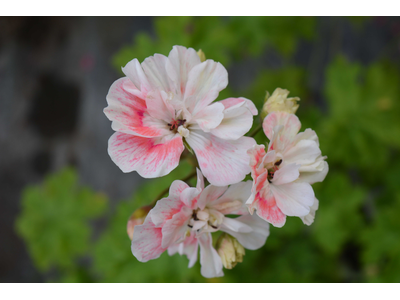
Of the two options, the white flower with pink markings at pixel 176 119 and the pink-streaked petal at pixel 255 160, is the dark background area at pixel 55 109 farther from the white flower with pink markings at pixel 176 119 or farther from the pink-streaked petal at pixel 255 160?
the pink-streaked petal at pixel 255 160

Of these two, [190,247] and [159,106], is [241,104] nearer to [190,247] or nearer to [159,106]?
[159,106]

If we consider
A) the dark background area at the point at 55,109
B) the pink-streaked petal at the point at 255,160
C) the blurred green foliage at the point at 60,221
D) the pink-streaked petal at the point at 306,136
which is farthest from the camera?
the dark background area at the point at 55,109

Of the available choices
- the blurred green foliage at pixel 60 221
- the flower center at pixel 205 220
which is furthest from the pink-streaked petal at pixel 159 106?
the blurred green foliage at pixel 60 221

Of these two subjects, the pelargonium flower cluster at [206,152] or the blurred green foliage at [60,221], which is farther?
the blurred green foliage at [60,221]

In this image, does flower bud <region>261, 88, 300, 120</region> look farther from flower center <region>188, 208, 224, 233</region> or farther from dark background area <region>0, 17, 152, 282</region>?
dark background area <region>0, 17, 152, 282</region>

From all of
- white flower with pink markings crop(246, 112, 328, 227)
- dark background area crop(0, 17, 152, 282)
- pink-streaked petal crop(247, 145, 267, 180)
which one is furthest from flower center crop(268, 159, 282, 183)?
dark background area crop(0, 17, 152, 282)

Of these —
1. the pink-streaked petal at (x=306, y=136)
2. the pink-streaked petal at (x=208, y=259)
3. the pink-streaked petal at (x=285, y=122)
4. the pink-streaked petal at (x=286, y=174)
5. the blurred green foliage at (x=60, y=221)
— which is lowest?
the blurred green foliage at (x=60, y=221)

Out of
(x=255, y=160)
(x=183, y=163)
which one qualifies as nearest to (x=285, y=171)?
(x=255, y=160)

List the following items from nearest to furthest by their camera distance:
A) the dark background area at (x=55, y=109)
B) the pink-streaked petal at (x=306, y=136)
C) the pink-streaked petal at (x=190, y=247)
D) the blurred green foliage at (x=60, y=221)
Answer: the pink-streaked petal at (x=306, y=136) < the pink-streaked petal at (x=190, y=247) < the blurred green foliage at (x=60, y=221) < the dark background area at (x=55, y=109)
